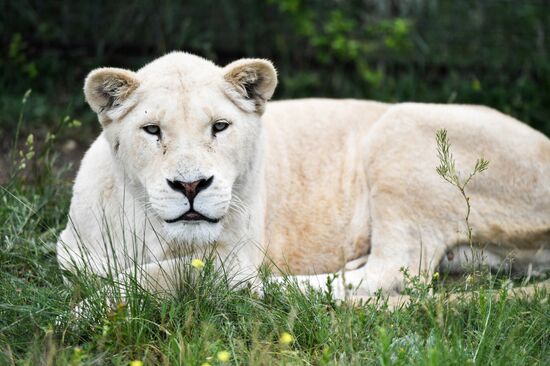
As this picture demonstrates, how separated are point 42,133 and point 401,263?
350 centimetres

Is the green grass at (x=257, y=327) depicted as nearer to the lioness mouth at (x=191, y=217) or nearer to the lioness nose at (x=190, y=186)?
the lioness mouth at (x=191, y=217)

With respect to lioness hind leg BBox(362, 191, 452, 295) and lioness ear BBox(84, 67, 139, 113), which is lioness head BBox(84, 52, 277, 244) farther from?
lioness hind leg BBox(362, 191, 452, 295)

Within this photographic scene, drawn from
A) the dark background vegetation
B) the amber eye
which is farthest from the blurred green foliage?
the amber eye

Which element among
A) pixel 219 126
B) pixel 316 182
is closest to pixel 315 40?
pixel 316 182

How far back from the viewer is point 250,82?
4.49 metres

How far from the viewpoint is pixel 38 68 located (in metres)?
8.27

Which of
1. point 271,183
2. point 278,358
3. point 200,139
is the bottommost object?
point 278,358

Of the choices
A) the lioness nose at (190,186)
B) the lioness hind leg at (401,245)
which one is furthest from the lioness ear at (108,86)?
the lioness hind leg at (401,245)

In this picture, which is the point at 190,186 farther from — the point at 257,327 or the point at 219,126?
the point at 257,327

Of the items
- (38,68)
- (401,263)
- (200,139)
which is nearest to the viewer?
(200,139)

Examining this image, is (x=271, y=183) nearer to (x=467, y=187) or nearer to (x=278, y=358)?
(x=467, y=187)

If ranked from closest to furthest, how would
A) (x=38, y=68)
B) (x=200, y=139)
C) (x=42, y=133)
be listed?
(x=200, y=139)
(x=42, y=133)
(x=38, y=68)

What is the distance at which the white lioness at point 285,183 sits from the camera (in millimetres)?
4176

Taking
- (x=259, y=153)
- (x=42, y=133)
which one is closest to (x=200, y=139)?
(x=259, y=153)
